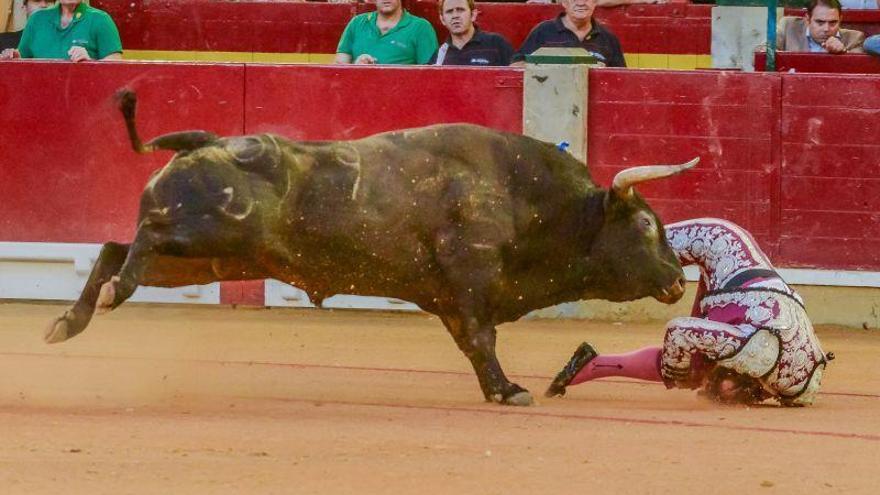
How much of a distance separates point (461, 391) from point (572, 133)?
10.5 ft

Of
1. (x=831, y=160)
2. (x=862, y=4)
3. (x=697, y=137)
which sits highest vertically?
(x=862, y=4)

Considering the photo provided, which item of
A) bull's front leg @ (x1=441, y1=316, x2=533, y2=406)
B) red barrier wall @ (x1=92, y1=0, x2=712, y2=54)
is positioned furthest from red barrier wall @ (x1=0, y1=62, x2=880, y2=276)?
bull's front leg @ (x1=441, y1=316, x2=533, y2=406)

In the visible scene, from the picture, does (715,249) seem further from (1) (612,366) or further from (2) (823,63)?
(2) (823,63)

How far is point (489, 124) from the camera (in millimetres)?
11828

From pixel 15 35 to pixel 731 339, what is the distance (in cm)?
712

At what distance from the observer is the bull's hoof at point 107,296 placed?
757 cm

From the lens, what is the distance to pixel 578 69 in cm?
1171

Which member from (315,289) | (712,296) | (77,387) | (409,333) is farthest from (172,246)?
(409,333)

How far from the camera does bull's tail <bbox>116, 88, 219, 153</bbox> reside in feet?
25.3

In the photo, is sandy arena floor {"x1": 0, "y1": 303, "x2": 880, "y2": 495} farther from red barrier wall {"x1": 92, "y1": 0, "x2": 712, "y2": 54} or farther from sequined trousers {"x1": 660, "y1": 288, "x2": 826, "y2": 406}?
red barrier wall {"x1": 92, "y1": 0, "x2": 712, "y2": 54}

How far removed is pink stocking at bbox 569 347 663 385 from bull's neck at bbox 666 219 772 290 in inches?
14.4

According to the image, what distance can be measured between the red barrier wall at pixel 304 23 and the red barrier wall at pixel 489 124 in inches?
74.4

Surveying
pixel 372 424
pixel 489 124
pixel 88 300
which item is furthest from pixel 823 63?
pixel 88 300

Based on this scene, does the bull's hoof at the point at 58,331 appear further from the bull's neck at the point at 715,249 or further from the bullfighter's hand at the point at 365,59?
the bullfighter's hand at the point at 365,59
